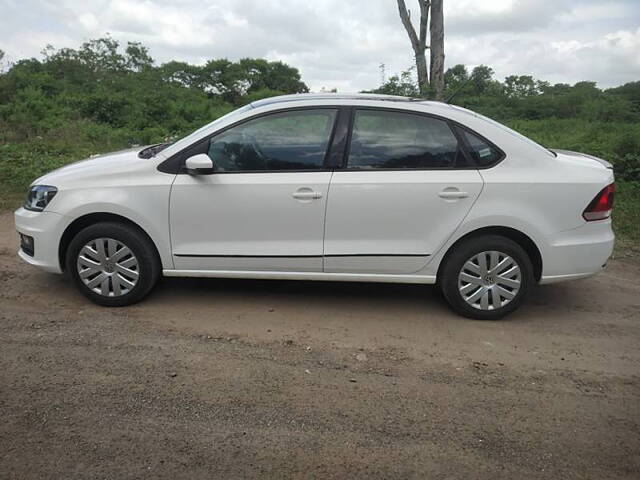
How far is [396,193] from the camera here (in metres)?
4.22

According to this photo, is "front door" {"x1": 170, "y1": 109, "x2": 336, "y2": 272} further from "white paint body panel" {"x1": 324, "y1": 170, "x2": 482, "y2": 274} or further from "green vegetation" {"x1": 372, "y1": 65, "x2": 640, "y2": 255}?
"green vegetation" {"x1": 372, "y1": 65, "x2": 640, "y2": 255}

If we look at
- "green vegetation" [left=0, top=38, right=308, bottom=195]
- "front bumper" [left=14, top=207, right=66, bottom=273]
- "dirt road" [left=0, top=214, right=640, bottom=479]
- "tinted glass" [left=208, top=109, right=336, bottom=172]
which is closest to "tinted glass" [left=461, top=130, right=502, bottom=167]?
"tinted glass" [left=208, top=109, right=336, bottom=172]

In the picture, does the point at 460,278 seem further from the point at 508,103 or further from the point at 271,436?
the point at 508,103

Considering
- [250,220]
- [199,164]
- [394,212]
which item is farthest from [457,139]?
[199,164]

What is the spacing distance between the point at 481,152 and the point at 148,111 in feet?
48.0

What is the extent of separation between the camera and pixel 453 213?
425 centimetres

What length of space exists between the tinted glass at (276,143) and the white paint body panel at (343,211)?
9 cm

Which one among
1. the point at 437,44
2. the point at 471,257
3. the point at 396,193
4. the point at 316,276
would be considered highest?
the point at 437,44

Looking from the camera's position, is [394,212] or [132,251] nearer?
[394,212]

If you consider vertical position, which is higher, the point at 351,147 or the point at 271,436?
the point at 351,147

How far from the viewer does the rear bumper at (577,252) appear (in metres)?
4.27

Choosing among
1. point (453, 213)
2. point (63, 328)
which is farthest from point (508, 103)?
point (63, 328)

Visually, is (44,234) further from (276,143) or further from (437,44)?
(437,44)

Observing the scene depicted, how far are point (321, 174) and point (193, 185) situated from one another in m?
0.98
